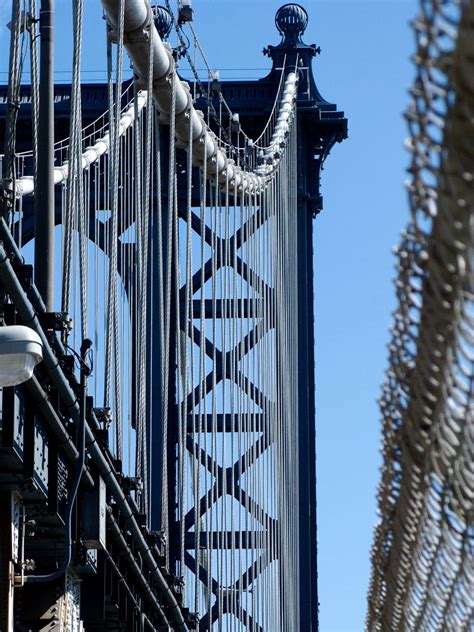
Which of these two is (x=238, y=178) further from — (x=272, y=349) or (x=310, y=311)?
(x=310, y=311)

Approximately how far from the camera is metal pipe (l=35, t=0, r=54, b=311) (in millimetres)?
10211

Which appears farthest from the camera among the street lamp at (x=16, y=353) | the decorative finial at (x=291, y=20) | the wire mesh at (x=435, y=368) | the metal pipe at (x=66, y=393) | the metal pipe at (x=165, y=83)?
the decorative finial at (x=291, y=20)

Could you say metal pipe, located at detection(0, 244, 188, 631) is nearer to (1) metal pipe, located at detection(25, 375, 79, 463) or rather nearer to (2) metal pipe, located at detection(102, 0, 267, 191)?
(1) metal pipe, located at detection(25, 375, 79, 463)

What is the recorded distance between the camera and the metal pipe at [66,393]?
7.81 meters

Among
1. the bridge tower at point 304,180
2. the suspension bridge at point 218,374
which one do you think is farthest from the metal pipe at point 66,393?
the bridge tower at point 304,180

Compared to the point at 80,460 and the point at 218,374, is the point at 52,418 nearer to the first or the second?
the point at 80,460

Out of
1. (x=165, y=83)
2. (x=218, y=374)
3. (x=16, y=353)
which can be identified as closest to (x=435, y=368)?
(x=16, y=353)

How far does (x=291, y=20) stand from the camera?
32656mm

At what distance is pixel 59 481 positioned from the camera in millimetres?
9492

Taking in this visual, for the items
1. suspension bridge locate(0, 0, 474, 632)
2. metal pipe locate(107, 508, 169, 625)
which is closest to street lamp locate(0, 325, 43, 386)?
suspension bridge locate(0, 0, 474, 632)

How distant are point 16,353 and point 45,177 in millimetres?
4704

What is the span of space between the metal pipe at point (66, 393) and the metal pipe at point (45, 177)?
0.65m

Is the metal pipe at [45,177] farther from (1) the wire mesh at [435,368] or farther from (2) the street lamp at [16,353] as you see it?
(1) the wire mesh at [435,368]

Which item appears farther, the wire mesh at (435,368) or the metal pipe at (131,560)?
the metal pipe at (131,560)
